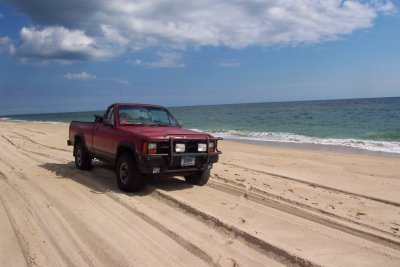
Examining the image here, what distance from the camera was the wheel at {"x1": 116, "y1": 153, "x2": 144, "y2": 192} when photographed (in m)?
6.65

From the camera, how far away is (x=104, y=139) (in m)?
7.96

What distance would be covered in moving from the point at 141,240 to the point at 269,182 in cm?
409

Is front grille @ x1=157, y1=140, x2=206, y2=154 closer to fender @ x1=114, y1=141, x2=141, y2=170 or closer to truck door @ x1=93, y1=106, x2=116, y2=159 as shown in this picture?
fender @ x1=114, y1=141, x2=141, y2=170

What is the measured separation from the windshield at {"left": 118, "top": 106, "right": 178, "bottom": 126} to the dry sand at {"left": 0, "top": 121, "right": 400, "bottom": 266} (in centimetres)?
126

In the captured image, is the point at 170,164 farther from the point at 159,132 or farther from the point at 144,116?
the point at 144,116

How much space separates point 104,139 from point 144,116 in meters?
0.99

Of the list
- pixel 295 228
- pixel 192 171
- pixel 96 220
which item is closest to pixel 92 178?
Answer: pixel 192 171

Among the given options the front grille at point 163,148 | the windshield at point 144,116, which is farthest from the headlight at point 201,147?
the windshield at point 144,116

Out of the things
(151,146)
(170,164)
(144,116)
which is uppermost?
(144,116)

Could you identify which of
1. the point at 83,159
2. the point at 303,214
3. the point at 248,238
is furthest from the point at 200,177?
the point at 83,159

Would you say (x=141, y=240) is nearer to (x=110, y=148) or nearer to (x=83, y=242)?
(x=83, y=242)

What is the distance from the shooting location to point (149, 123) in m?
7.77

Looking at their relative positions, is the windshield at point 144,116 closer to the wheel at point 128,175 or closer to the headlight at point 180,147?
the wheel at point 128,175

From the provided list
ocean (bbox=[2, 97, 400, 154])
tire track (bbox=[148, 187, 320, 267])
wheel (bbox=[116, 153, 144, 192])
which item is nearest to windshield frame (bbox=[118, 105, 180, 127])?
wheel (bbox=[116, 153, 144, 192])
